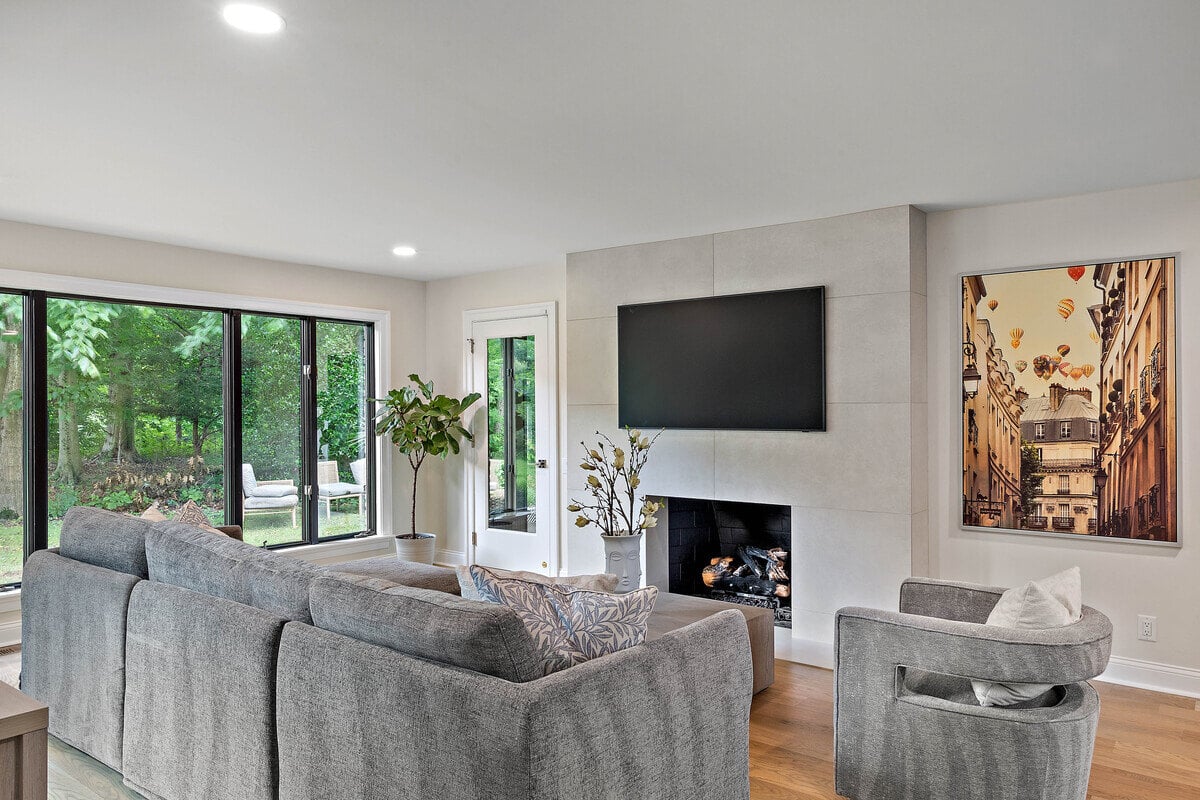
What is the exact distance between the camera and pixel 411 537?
6.27m

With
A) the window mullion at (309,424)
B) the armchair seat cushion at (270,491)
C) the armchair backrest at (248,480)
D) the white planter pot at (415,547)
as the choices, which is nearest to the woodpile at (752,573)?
the white planter pot at (415,547)

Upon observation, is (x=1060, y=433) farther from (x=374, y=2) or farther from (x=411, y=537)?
(x=411, y=537)

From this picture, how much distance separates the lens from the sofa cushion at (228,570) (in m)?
2.28

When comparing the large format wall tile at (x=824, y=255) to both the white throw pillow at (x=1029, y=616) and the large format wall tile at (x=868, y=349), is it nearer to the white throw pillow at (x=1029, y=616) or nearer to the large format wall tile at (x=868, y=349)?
the large format wall tile at (x=868, y=349)

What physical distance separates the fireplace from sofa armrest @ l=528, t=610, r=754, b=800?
2.78 m

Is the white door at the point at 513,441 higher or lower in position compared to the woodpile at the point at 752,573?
higher

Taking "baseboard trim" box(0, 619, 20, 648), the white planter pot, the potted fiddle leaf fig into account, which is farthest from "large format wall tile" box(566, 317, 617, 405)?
"baseboard trim" box(0, 619, 20, 648)

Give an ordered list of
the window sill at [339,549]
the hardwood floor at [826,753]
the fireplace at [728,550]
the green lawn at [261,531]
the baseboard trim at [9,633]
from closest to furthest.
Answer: the hardwood floor at [826,753], the baseboard trim at [9,633], the green lawn at [261,531], the fireplace at [728,550], the window sill at [339,549]

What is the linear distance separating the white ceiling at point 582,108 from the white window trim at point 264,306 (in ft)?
1.32

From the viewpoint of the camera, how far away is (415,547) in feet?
20.4

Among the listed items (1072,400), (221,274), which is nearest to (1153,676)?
(1072,400)

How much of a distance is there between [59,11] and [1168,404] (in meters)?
4.59

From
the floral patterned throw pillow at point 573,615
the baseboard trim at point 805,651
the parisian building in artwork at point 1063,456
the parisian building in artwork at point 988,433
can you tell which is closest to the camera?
the floral patterned throw pillow at point 573,615

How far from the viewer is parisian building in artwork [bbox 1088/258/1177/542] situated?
3787mm
